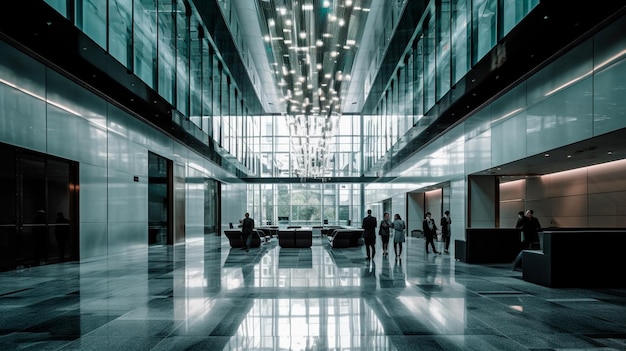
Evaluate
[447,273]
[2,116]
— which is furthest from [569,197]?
[2,116]

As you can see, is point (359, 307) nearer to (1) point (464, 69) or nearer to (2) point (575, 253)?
(2) point (575, 253)

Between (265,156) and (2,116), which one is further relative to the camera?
(265,156)

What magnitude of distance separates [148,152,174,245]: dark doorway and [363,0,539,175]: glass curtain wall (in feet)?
38.2

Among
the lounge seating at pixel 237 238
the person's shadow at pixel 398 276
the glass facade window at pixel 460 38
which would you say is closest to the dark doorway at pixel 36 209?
the lounge seating at pixel 237 238

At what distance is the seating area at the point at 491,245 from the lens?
12.9 meters

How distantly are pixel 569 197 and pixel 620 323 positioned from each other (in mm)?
12269

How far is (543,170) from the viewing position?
1600 centimetres

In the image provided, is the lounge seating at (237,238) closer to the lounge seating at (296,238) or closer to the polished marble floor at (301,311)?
the lounge seating at (296,238)

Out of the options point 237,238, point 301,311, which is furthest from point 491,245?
point 237,238

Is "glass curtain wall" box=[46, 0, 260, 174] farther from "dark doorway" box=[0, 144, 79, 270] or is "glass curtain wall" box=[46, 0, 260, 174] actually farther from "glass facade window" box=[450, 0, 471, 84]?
"glass facade window" box=[450, 0, 471, 84]

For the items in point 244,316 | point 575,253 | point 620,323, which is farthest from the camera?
point 575,253

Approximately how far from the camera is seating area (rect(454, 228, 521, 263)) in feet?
42.2

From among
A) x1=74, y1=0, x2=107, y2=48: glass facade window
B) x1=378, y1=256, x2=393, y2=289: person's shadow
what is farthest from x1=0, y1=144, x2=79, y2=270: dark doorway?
x1=378, y1=256, x2=393, y2=289: person's shadow

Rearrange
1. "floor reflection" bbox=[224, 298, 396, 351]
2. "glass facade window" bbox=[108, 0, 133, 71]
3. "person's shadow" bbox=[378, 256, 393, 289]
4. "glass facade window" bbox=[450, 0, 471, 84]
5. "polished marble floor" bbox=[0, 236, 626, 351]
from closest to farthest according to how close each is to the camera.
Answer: "floor reflection" bbox=[224, 298, 396, 351] < "polished marble floor" bbox=[0, 236, 626, 351] < "person's shadow" bbox=[378, 256, 393, 289] < "glass facade window" bbox=[108, 0, 133, 71] < "glass facade window" bbox=[450, 0, 471, 84]
